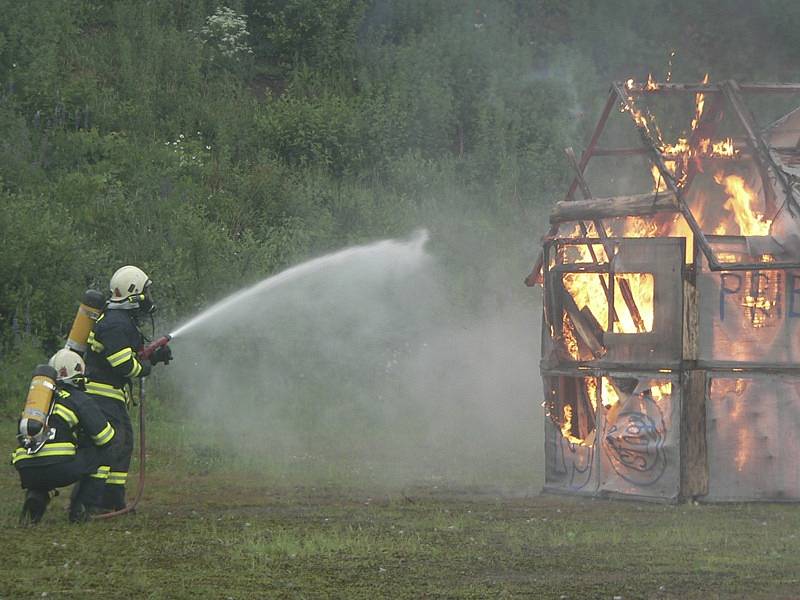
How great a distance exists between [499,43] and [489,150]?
550cm

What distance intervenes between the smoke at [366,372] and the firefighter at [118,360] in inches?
217

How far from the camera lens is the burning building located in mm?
13883

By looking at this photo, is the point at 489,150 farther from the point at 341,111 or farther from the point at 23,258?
the point at 23,258

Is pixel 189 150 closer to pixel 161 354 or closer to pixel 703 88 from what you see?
pixel 161 354

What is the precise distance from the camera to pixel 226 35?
111 feet

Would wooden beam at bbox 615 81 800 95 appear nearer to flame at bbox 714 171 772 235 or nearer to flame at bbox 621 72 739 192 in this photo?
flame at bbox 621 72 739 192

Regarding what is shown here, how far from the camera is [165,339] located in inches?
517

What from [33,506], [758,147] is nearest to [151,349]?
[33,506]

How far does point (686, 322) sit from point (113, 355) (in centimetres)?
564

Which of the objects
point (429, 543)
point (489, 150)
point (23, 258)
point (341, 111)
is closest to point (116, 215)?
point (23, 258)

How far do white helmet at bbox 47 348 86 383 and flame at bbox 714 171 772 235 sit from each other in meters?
6.80

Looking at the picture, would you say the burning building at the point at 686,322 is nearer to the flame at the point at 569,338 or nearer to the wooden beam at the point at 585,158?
the flame at the point at 569,338

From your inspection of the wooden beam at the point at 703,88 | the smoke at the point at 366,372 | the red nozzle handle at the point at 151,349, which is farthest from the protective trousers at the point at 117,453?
the wooden beam at the point at 703,88

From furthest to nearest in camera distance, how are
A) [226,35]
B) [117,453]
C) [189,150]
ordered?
1. [226,35]
2. [189,150]
3. [117,453]
